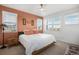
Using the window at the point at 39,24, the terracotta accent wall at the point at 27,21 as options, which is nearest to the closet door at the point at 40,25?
the window at the point at 39,24

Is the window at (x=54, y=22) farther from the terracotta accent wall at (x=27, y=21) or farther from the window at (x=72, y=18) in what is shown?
the terracotta accent wall at (x=27, y=21)

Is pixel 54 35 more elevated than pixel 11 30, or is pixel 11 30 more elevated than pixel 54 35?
pixel 11 30

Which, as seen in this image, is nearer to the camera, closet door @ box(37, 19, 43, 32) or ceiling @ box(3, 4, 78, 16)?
ceiling @ box(3, 4, 78, 16)

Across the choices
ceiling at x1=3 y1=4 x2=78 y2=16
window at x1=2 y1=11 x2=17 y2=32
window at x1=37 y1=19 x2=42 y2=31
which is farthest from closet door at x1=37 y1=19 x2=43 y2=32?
window at x1=2 y1=11 x2=17 y2=32

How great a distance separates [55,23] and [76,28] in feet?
3.77

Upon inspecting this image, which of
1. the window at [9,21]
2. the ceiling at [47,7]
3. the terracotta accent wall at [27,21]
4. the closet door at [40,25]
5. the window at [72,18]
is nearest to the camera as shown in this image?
the ceiling at [47,7]

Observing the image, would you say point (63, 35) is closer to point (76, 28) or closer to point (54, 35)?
point (54, 35)

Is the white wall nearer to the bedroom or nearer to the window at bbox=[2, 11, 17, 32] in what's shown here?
the bedroom

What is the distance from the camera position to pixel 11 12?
3500mm

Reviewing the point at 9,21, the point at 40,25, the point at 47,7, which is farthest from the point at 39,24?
the point at 9,21

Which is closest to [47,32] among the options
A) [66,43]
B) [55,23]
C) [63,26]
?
[55,23]

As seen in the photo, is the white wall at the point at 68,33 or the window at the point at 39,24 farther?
the window at the point at 39,24
